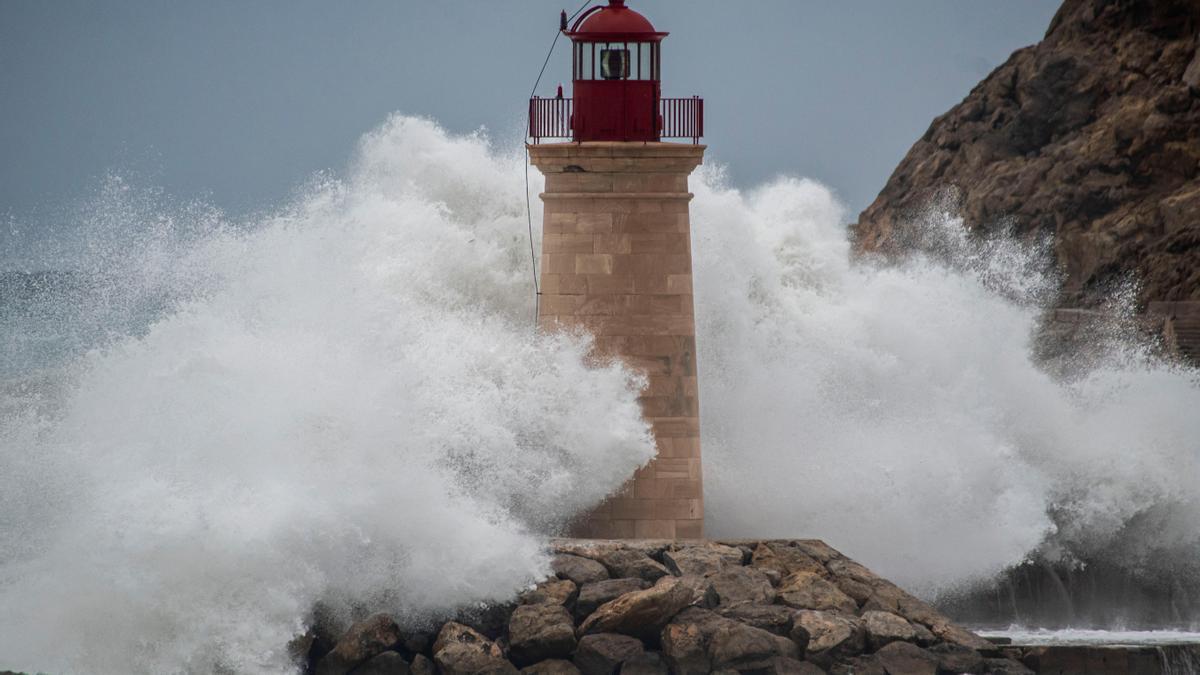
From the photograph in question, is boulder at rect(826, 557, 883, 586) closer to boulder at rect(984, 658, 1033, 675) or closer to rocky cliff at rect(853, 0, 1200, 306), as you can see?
boulder at rect(984, 658, 1033, 675)

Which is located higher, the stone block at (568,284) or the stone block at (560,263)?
the stone block at (560,263)

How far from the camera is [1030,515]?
15703 mm

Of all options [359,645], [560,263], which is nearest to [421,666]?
[359,645]

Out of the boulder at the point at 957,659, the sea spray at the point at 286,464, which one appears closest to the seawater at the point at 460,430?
the sea spray at the point at 286,464

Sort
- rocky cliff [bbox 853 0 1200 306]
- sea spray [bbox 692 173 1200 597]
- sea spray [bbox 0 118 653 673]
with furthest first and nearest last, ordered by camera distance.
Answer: rocky cliff [bbox 853 0 1200 306]
sea spray [bbox 692 173 1200 597]
sea spray [bbox 0 118 653 673]

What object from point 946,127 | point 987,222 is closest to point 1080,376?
point 987,222

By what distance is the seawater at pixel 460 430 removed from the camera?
36.8ft

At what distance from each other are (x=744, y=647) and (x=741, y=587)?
32.1 inches

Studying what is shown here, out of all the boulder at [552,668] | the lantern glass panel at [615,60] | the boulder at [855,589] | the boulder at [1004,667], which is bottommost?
the boulder at [552,668]

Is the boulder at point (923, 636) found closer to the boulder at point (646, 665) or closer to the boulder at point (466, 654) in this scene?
the boulder at point (646, 665)

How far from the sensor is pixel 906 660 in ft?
38.2

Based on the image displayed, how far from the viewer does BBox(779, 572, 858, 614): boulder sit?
1207cm

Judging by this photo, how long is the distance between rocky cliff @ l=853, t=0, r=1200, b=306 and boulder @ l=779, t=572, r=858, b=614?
14.6 metres

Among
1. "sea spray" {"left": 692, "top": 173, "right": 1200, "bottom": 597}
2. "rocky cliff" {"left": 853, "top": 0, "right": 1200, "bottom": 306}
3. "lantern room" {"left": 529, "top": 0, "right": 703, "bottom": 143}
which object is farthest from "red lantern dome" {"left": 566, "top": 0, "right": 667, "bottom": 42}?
"rocky cliff" {"left": 853, "top": 0, "right": 1200, "bottom": 306}
